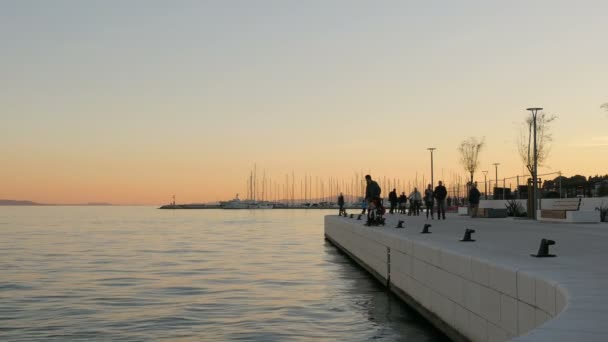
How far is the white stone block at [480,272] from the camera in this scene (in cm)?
1073

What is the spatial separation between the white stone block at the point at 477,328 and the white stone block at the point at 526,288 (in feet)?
4.63

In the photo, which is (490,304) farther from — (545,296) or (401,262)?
(401,262)

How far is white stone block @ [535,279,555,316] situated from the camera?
8271mm

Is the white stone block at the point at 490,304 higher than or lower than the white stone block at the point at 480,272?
lower

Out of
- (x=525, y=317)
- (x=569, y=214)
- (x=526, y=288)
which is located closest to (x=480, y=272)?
(x=526, y=288)

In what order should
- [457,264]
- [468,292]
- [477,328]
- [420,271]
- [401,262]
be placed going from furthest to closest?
[401,262] → [420,271] → [457,264] → [468,292] → [477,328]

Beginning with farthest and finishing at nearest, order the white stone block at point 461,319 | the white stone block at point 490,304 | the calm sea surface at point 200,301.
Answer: the calm sea surface at point 200,301 → the white stone block at point 461,319 → the white stone block at point 490,304

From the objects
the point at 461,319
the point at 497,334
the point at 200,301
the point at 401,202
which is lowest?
the point at 200,301

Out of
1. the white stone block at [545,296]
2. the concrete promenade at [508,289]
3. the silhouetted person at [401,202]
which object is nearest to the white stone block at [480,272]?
the concrete promenade at [508,289]

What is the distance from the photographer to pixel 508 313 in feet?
31.2

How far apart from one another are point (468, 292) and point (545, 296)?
3163mm

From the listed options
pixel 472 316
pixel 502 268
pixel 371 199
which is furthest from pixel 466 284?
pixel 371 199

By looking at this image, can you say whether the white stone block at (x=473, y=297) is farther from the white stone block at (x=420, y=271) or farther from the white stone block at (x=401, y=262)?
the white stone block at (x=401, y=262)

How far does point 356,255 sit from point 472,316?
19732 mm
